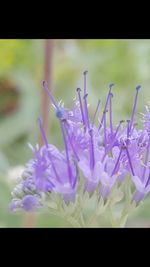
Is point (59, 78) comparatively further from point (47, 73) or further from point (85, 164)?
point (85, 164)

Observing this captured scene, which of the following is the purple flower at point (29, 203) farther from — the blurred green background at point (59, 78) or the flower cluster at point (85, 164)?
the blurred green background at point (59, 78)

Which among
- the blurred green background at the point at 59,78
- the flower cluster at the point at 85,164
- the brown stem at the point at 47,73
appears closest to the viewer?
the flower cluster at the point at 85,164

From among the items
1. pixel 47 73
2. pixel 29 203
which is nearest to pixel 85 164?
pixel 29 203

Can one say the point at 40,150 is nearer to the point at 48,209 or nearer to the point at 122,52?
the point at 48,209

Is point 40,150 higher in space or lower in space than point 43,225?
lower

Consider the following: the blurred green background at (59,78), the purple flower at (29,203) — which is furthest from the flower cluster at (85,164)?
the blurred green background at (59,78)
